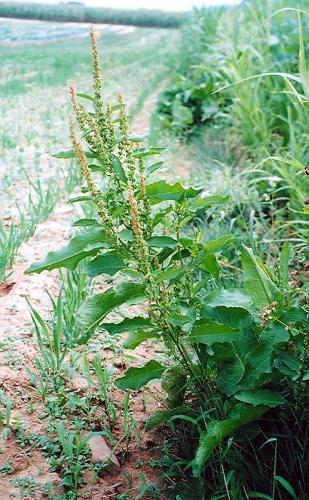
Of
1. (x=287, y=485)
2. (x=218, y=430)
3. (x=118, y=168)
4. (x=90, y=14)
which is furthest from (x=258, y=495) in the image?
(x=90, y=14)

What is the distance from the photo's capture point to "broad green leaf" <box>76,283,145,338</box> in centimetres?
182

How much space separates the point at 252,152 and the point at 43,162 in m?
1.23

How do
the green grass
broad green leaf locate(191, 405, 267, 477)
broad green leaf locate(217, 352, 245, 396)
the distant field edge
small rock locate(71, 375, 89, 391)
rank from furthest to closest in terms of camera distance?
the distant field edge, the green grass, small rock locate(71, 375, 89, 391), broad green leaf locate(217, 352, 245, 396), broad green leaf locate(191, 405, 267, 477)

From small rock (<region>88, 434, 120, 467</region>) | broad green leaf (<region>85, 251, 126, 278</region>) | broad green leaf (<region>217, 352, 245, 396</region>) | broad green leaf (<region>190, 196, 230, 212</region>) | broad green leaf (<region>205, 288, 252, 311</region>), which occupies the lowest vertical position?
small rock (<region>88, 434, 120, 467</region>)

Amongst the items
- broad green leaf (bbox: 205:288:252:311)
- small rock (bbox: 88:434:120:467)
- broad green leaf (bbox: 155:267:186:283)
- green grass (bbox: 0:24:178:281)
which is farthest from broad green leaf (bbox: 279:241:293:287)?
green grass (bbox: 0:24:178:281)

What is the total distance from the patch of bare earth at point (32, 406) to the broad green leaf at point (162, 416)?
7cm

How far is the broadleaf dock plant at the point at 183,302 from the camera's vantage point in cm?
177

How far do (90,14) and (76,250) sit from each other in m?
4.82

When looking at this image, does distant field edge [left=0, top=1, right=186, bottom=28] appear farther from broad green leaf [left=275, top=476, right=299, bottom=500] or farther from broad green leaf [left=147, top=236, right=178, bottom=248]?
broad green leaf [left=275, top=476, right=299, bottom=500]

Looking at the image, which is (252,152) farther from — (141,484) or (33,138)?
(141,484)

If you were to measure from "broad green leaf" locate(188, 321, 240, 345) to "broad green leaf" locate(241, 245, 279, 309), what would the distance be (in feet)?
0.49

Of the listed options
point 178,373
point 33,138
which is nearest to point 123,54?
→ point 33,138

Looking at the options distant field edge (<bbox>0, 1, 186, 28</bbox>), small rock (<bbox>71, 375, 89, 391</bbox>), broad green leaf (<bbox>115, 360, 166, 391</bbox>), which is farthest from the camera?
distant field edge (<bbox>0, 1, 186, 28</bbox>)

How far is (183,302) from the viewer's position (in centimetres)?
191
